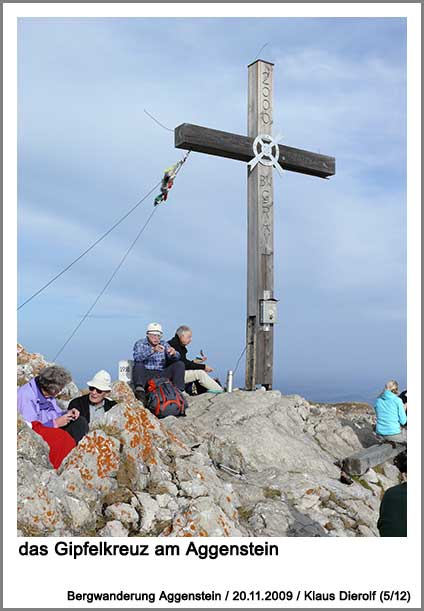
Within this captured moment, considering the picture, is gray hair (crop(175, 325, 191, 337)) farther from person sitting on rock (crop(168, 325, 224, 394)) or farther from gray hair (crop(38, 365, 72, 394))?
gray hair (crop(38, 365, 72, 394))

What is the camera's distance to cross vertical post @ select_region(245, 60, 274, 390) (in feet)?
38.2

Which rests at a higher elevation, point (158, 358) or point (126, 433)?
point (158, 358)

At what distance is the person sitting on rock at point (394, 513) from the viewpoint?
5461 mm

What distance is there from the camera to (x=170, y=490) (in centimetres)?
631

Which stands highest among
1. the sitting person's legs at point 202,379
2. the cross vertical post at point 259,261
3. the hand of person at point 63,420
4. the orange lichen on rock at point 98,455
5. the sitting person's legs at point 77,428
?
the cross vertical post at point 259,261

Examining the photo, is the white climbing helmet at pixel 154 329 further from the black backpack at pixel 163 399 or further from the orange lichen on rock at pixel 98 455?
the orange lichen on rock at pixel 98 455

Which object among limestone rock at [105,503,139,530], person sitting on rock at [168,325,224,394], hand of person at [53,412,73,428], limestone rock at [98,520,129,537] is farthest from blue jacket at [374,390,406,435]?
limestone rock at [98,520,129,537]

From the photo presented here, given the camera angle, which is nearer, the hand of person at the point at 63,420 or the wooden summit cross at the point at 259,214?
the hand of person at the point at 63,420

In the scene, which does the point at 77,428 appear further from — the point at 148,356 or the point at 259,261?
the point at 259,261

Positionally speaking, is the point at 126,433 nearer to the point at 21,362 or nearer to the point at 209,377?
the point at 21,362

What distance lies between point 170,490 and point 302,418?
16.9 feet

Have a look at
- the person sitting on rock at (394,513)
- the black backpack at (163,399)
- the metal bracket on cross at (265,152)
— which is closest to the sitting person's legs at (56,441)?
the black backpack at (163,399)

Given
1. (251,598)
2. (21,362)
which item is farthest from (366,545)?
(21,362)

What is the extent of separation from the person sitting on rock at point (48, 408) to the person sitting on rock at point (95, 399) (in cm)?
25
